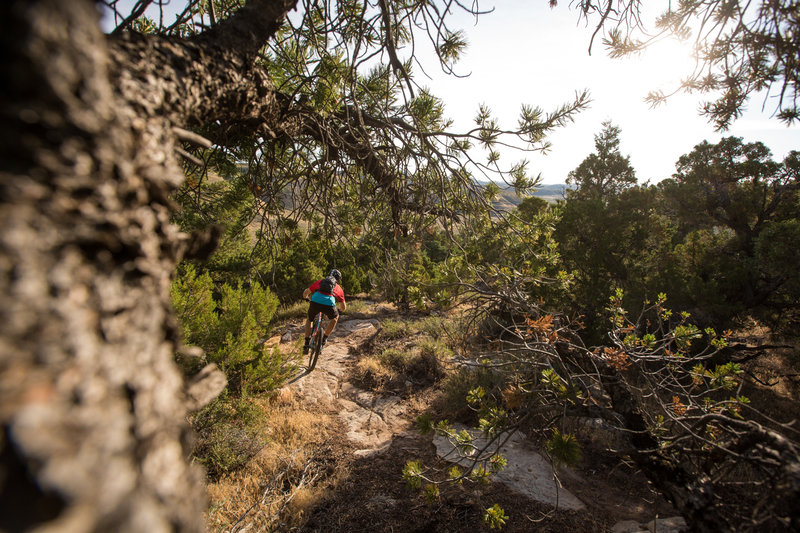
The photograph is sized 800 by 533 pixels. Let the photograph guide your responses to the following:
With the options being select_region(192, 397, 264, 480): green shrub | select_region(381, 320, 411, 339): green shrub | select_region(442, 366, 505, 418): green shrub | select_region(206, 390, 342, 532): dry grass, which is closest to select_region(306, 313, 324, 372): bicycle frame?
select_region(206, 390, 342, 532): dry grass

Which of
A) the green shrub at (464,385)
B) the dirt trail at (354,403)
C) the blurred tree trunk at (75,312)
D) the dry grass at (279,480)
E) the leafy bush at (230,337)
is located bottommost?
the dirt trail at (354,403)

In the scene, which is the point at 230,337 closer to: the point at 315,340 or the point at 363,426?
the point at 315,340

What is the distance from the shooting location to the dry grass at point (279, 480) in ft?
9.16

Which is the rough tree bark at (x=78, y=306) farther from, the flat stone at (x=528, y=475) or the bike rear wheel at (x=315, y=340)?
the bike rear wheel at (x=315, y=340)

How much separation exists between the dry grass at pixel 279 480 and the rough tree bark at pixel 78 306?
9.52 feet

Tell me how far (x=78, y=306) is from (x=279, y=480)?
3.68 m

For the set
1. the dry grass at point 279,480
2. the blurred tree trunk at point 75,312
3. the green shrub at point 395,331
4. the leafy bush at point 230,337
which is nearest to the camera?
the blurred tree trunk at point 75,312

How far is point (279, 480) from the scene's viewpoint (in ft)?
10.9

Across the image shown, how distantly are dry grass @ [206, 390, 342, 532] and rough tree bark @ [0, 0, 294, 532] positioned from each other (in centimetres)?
290

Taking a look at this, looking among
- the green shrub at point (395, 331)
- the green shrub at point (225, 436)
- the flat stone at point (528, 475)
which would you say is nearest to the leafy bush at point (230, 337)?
the green shrub at point (225, 436)

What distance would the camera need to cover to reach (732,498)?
1512 mm

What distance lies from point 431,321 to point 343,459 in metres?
4.94

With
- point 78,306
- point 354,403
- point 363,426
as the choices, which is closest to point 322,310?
point 354,403

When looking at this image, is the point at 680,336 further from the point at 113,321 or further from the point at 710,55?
the point at 113,321
